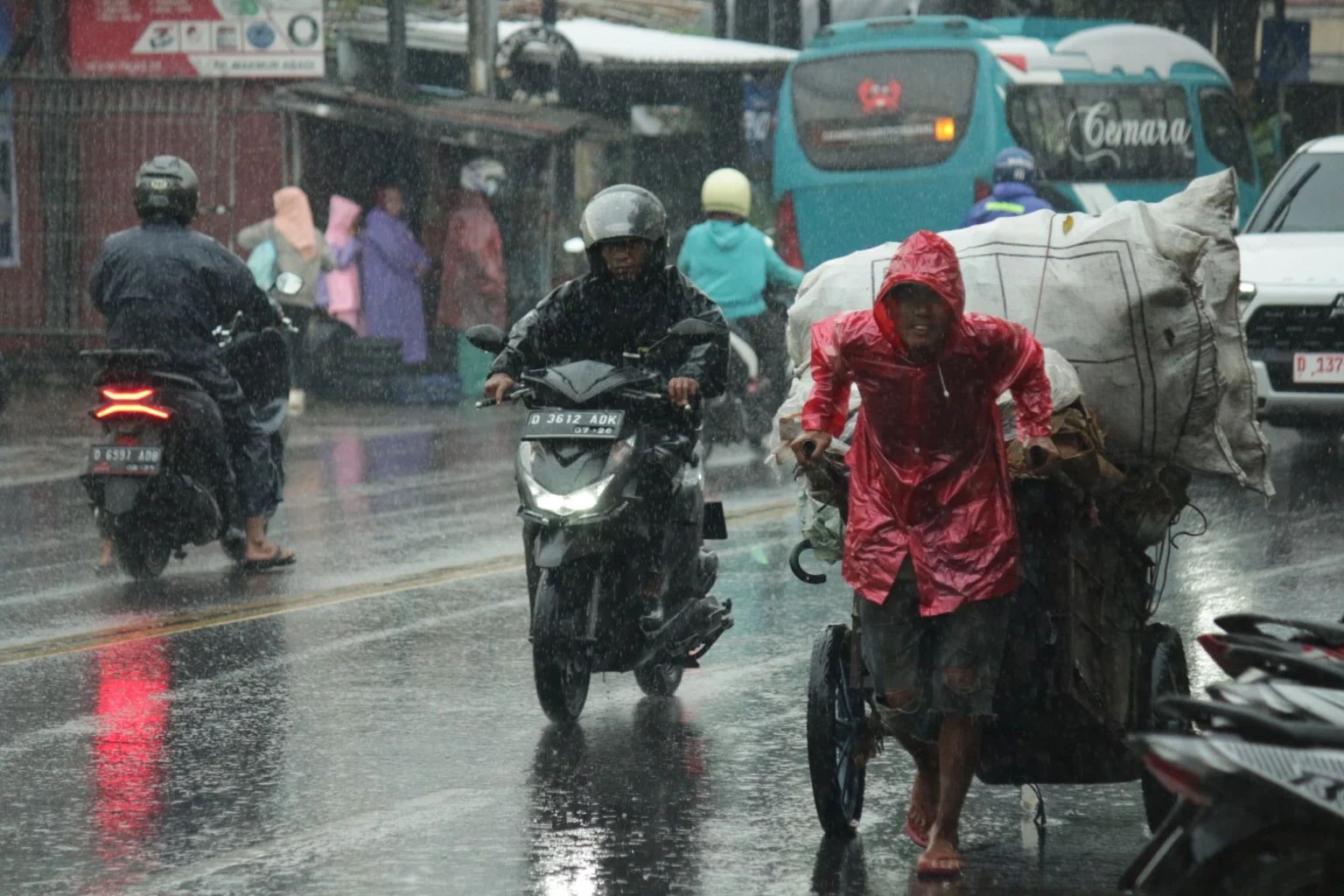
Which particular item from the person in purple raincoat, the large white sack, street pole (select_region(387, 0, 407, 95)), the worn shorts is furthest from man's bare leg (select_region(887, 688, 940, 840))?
street pole (select_region(387, 0, 407, 95))

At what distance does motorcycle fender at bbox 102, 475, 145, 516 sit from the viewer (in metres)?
10.5

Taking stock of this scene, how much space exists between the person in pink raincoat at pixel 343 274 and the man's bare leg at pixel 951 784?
1597 centimetres

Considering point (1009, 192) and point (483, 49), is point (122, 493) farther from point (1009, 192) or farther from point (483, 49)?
point (483, 49)

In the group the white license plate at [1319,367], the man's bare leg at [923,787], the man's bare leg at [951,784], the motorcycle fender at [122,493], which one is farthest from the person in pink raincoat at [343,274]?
the man's bare leg at [951,784]

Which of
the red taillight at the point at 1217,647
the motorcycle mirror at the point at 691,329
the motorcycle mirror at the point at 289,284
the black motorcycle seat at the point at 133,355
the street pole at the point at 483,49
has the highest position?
the street pole at the point at 483,49

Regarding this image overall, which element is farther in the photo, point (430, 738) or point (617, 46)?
point (617, 46)

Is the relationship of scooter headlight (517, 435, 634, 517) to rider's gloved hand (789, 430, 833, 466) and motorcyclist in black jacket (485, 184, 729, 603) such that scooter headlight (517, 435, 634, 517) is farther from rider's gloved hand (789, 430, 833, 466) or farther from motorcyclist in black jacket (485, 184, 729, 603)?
rider's gloved hand (789, 430, 833, 466)

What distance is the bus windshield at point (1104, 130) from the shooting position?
24688mm

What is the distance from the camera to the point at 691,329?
24.9 feet

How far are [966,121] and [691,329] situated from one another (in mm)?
17217

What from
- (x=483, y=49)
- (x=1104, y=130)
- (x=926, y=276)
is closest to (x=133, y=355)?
(x=926, y=276)

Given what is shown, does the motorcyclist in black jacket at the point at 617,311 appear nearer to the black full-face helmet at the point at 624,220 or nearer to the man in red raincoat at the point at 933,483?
the black full-face helmet at the point at 624,220

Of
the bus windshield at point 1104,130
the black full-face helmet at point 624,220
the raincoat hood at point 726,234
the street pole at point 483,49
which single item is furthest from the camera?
the bus windshield at point 1104,130

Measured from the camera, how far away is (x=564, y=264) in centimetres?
2384
